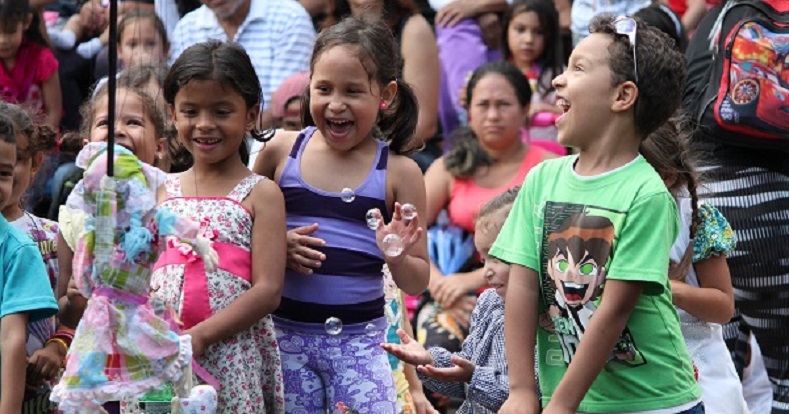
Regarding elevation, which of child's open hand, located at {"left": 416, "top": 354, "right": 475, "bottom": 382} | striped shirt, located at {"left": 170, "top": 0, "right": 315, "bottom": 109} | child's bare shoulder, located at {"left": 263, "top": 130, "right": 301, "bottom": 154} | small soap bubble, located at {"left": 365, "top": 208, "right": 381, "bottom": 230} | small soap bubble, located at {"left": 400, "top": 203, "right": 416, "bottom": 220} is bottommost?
child's open hand, located at {"left": 416, "top": 354, "right": 475, "bottom": 382}

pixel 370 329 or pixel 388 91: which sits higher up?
pixel 388 91

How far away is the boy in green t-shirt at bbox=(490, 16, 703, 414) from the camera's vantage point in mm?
3576

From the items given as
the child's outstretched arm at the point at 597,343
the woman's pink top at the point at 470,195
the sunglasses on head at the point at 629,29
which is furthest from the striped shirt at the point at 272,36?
the child's outstretched arm at the point at 597,343

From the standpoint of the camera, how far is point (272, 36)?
7.05m

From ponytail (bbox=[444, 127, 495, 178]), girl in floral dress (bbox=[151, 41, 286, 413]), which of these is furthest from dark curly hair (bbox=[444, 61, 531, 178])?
girl in floral dress (bbox=[151, 41, 286, 413])

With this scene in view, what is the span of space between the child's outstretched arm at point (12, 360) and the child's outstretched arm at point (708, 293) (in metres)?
1.93

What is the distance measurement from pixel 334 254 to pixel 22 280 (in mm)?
910

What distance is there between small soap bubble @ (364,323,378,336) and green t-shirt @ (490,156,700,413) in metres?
0.74

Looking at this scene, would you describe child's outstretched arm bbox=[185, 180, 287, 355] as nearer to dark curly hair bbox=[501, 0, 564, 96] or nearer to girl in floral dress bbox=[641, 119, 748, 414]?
girl in floral dress bbox=[641, 119, 748, 414]

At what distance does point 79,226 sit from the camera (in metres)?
3.94

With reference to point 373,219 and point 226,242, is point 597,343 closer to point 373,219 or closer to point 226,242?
point 373,219

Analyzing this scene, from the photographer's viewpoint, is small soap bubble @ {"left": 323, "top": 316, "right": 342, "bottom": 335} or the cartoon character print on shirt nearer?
the cartoon character print on shirt

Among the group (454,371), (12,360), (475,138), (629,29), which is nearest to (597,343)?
(454,371)

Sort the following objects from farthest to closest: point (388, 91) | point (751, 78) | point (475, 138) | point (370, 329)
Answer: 1. point (475, 138)
2. point (751, 78)
3. point (388, 91)
4. point (370, 329)
